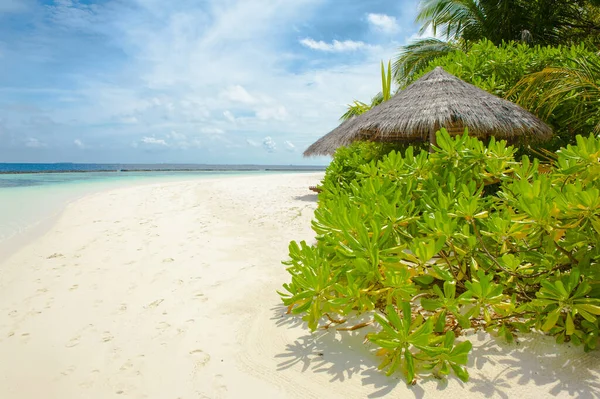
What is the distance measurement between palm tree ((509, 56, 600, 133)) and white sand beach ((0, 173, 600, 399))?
421 cm

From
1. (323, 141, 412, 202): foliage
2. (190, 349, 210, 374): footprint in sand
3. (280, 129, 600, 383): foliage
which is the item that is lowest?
(190, 349, 210, 374): footprint in sand

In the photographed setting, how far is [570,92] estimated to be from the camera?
5.44m

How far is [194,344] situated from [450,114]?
4520 millimetres

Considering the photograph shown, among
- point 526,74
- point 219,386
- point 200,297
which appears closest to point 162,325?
point 200,297

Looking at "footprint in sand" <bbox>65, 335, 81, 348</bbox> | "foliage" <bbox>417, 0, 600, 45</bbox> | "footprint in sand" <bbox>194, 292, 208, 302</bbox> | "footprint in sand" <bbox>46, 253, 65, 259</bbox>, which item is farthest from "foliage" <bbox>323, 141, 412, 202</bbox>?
"foliage" <bbox>417, 0, 600, 45</bbox>

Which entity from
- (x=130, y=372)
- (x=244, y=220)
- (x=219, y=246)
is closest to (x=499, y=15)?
(x=244, y=220)

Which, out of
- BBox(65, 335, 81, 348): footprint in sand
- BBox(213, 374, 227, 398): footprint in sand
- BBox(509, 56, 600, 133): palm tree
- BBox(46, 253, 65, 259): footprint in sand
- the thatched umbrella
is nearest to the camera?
BBox(213, 374, 227, 398): footprint in sand

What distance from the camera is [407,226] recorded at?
→ 7.04 feet

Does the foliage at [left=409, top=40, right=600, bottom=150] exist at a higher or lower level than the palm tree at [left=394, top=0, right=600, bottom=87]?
lower

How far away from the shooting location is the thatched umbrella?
5.00m

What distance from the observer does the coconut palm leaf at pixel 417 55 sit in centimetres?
1004

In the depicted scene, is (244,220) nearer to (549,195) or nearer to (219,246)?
(219,246)

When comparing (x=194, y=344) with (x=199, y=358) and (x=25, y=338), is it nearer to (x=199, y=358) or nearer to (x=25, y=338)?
(x=199, y=358)

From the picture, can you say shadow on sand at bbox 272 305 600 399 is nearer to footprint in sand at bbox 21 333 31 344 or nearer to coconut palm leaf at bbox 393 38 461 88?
footprint in sand at bbox 21 333 31 344
